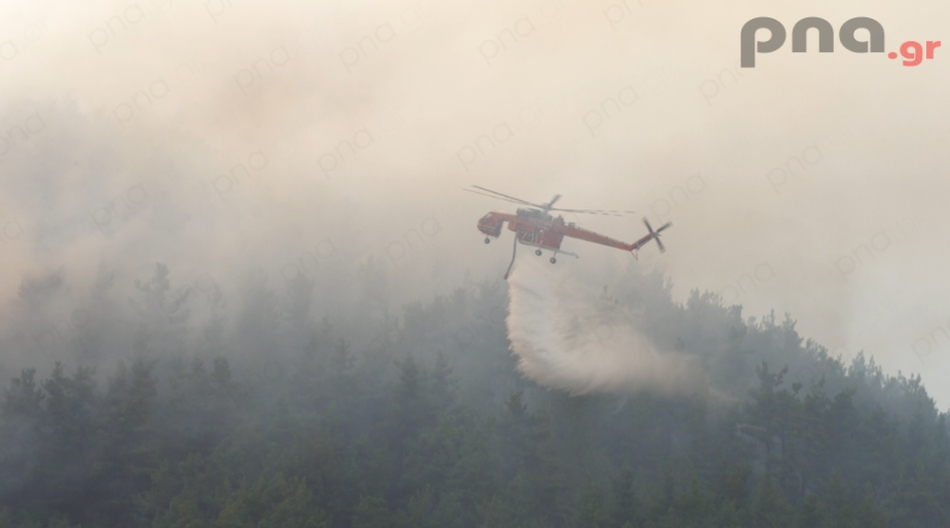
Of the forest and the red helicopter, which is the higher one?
the red helicopter

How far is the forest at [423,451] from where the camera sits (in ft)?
244

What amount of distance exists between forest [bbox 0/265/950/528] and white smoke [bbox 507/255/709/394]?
6468mm

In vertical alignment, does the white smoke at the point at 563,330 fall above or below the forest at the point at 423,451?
above

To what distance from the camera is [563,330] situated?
79.6 metres

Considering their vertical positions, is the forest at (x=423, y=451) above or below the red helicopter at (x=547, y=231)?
below

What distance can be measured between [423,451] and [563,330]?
21664 millimetres

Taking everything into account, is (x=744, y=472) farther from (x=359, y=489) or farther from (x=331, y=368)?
(x=331, y=368)

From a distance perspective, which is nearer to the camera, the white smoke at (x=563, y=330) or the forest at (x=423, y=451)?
the forest at (x=423, y=451)

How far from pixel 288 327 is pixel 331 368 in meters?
39.5

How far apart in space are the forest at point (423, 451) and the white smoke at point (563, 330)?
255 inches

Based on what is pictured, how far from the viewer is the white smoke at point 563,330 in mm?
77062

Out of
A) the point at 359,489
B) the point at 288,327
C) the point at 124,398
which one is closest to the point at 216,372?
the point at 124,398

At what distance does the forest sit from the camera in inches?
2933

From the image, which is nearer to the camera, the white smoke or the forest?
the forest
